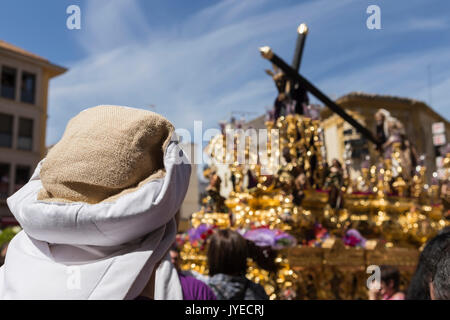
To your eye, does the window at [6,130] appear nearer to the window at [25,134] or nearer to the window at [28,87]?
the window at [25,134]

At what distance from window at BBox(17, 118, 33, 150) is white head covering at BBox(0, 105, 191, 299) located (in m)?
19.8

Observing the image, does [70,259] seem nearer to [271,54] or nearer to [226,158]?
[226,158]

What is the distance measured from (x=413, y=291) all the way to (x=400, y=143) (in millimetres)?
4320

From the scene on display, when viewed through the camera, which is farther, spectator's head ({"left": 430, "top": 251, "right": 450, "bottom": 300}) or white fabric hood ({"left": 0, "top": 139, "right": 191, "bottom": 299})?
spectator's head ({"left": 430, "top": 251, "right": 450, "bottom": 300})

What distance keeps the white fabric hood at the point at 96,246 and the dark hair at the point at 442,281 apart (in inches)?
28.6

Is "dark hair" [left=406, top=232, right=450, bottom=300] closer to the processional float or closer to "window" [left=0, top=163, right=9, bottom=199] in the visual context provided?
the processional float

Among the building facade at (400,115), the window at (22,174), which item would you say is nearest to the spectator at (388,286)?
the building facade at (400,115)

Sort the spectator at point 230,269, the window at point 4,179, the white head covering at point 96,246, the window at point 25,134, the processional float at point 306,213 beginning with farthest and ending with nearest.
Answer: the window at point 25,134, the window at point 4,179, the processional float at point 306,213, the spectator at point 230,269, the white head covering at point 96,246

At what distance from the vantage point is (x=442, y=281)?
1.24 meters

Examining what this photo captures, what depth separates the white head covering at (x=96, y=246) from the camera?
0.99 metres

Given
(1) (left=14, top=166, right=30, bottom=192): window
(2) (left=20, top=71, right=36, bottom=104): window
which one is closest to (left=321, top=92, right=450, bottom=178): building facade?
(2) (left=20, top=71, right=36, bottom=104): window

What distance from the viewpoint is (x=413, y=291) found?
2230 millimetres

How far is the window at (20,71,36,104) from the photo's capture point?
19.2 metres

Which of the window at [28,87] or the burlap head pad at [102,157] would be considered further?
the window at [28,87]
